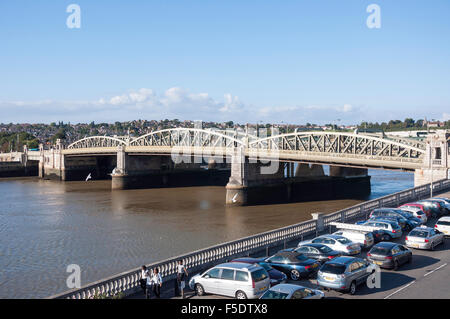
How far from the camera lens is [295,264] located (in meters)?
16.0

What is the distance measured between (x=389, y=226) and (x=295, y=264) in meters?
7.61

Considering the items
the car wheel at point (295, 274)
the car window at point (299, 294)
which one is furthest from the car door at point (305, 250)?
the car window at point (299, 294)

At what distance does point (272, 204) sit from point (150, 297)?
130ft

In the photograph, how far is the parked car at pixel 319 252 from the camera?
17.4 meters

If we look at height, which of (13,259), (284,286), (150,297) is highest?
(284,286)

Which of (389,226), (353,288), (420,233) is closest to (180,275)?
(353,288)

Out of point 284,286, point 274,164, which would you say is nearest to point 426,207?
point 284,286

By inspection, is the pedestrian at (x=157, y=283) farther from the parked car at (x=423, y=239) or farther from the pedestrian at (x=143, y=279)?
the parked car at (x=423, y=239)

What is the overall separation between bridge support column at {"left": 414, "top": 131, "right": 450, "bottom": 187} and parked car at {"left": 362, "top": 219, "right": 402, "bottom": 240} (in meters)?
18.2

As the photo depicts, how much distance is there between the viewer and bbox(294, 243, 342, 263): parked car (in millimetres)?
17422

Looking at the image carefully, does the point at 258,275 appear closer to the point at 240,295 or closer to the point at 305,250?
the point at 240,295

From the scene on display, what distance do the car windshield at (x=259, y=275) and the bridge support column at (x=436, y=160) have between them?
93.5ft

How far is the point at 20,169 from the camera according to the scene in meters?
101

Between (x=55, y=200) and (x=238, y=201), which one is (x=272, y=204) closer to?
(x=238, y=201)
